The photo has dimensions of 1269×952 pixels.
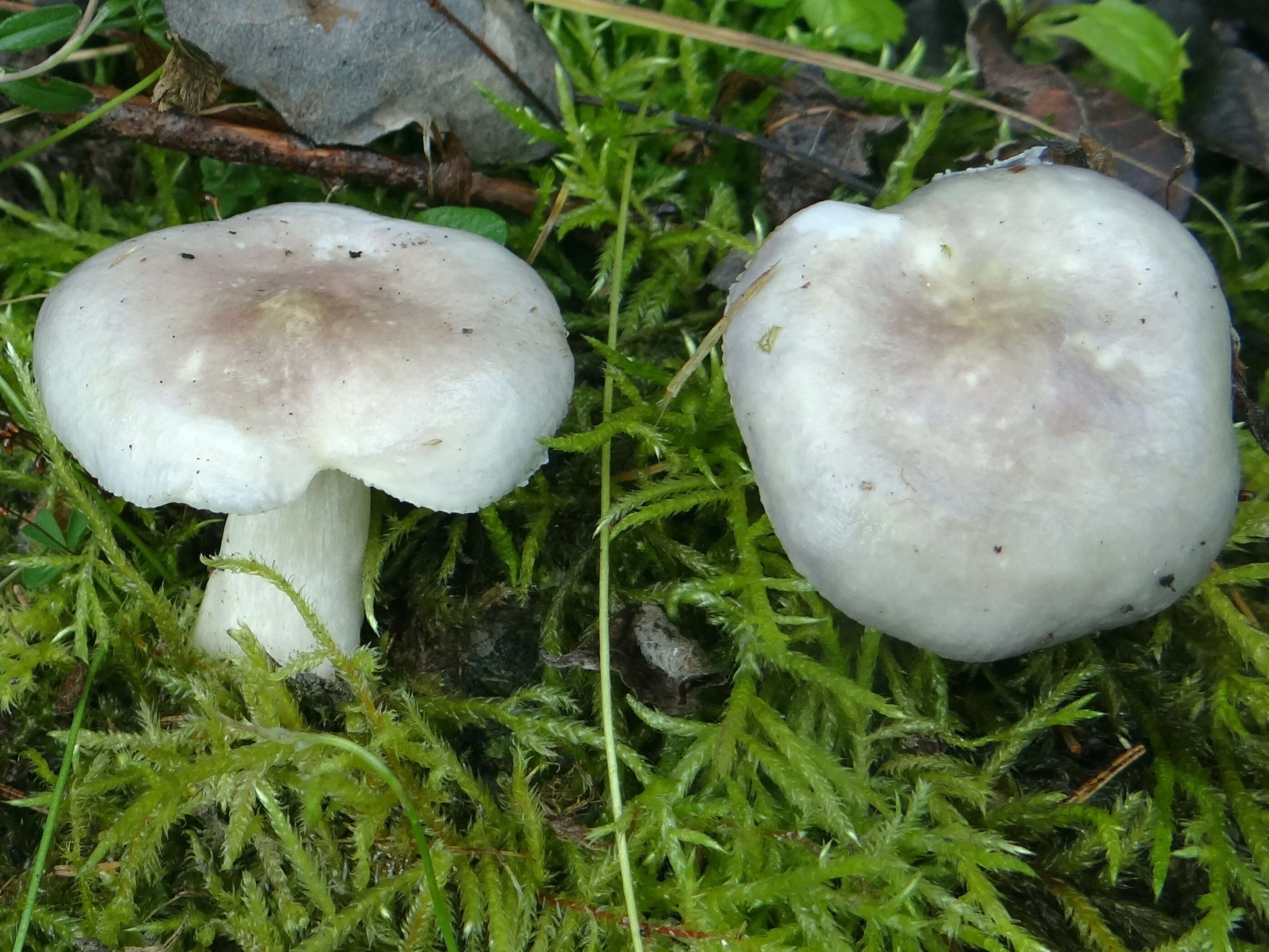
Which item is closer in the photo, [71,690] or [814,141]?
[71,690]

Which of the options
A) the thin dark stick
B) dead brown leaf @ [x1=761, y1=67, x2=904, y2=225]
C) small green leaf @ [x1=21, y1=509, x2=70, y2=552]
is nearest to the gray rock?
the thin dark stick

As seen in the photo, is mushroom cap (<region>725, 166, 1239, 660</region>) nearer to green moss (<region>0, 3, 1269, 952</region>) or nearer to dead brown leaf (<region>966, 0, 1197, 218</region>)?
green moss (<region>0, 3, 1269, 952</region>)

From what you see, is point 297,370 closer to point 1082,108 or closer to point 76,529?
point 76,529

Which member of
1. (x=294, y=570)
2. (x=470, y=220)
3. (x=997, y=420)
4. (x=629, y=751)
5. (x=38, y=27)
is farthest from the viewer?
(x=470, y=220)

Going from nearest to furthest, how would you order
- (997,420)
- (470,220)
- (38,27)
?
(997,420) < (38,27) < (470,220)

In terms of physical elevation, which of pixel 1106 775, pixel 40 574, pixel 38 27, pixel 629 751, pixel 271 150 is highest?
pixel 38 27

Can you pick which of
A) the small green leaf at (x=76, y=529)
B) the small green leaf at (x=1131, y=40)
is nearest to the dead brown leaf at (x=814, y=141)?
the small green leaf at (x=1131, y=40)

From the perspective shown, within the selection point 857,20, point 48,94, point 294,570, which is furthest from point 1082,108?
point 48,94
